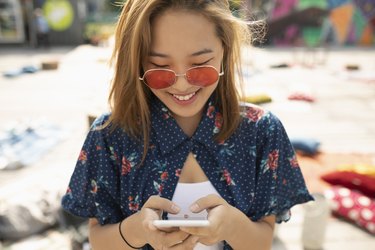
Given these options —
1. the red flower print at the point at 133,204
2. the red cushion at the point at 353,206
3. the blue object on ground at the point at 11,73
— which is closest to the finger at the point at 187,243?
the red flower print at the point at 133,204

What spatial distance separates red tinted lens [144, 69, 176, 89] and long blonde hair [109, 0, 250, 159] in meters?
0.06

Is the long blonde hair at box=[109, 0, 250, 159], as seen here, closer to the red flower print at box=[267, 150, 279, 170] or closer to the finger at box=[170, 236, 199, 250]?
the red flower print at box=[267, 150, 279, 170]

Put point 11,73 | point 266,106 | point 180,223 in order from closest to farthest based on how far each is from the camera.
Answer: point 180,223, point 266,106, point 11,73

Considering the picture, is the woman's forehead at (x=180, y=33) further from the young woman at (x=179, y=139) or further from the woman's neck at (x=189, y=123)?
the woman's neck at (x=189, y=123)

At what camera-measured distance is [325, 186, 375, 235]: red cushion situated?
3085mm

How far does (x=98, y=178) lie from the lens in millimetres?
1383

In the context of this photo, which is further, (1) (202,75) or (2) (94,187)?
(2) (94,187)

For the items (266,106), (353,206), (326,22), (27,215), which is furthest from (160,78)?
(326,22)

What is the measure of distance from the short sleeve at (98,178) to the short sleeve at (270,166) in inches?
20.5

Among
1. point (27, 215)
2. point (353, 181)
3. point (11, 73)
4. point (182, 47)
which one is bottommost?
point (11, 73)

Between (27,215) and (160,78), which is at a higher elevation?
(160,78)

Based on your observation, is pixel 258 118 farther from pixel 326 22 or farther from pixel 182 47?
pixel 326 22

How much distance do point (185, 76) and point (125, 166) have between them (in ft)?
1.27

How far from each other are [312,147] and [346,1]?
1658cm
